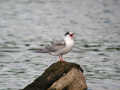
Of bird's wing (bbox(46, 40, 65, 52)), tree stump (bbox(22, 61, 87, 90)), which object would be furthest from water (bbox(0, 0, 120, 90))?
bird's wing (bbox(46, 40, 65, 52))

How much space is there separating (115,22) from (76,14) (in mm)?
4294

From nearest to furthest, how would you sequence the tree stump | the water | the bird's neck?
the tree stump → the bird's neck → the water

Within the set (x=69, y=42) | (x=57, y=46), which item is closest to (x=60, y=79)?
(x=57, y=46)

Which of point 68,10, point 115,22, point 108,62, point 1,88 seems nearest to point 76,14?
point 68,10

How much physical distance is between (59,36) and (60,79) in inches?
426

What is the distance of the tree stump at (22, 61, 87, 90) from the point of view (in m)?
11.9

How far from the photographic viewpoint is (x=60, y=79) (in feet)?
39.3

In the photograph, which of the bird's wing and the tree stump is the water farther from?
the bird's wing

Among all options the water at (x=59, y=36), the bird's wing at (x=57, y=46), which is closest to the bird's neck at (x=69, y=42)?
the bird's wing at (x=57, y=46)

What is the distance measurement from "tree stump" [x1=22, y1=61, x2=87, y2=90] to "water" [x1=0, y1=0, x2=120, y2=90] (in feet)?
6.97

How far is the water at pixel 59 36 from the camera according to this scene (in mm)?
15922

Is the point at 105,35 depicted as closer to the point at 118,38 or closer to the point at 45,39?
the point at 118,38

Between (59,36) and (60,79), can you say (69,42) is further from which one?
(59,36)

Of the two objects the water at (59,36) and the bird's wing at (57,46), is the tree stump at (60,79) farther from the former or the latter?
the water at (59,36)
